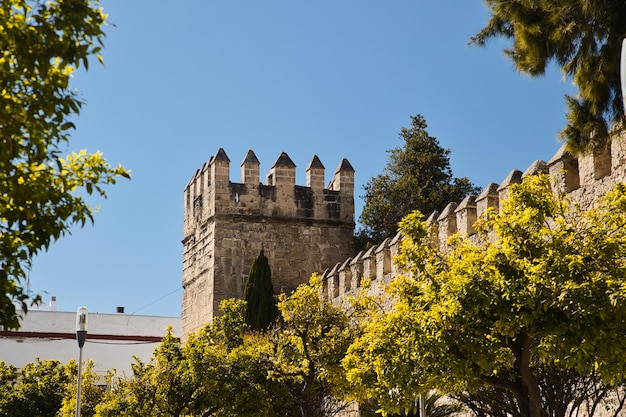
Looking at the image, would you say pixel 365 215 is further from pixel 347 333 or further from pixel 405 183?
pixel 347 333

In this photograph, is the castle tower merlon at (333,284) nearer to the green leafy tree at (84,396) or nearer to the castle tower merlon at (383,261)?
the castle tower merlon at (383,261)

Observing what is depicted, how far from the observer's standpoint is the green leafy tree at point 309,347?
680 inches

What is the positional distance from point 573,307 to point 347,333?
7.59 meters

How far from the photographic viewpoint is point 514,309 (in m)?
10.6

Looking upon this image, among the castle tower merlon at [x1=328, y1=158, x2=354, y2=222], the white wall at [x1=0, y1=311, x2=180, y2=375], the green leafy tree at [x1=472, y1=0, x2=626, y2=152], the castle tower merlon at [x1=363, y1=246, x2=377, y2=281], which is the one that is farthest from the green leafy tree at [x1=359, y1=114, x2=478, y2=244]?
the green leafy tree at [x1=472, y1=0, x2=626, y2=152]

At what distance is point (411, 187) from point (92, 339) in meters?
17.5

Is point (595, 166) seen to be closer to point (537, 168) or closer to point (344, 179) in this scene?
point (537, 168)

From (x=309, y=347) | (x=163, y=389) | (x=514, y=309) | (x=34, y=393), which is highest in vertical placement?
(x=309, y=347)

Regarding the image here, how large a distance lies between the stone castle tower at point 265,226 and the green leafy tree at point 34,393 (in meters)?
4.21

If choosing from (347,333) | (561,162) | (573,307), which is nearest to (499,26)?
(561,162)

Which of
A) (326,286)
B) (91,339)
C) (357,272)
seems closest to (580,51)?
(357,272)

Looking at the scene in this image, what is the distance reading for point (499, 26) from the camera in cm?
1306

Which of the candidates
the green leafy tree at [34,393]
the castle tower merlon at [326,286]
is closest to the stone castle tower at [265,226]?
the castle tower merlon at [326,286]

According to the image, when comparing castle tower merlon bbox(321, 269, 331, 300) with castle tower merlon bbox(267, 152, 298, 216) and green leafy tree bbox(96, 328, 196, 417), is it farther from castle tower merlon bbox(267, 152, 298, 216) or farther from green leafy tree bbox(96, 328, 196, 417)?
green leafy tree bbox(96, 328, 196, 417)
